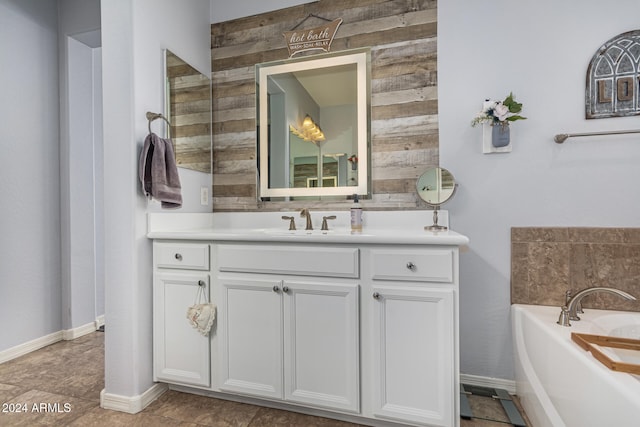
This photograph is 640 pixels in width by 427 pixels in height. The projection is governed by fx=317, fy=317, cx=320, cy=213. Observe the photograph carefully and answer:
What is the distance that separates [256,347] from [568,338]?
1375mm

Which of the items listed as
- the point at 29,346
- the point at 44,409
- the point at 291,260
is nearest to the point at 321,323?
the point at 291,260

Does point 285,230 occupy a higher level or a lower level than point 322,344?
higher

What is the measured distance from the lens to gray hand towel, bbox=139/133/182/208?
1.65 m

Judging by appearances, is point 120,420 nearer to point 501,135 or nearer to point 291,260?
point 291,260

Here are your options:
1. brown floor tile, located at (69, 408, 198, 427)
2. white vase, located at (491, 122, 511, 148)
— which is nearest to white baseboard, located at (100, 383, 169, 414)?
brown floor tile, located at (69, 408, 198, 427)

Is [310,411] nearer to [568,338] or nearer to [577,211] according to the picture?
[568,338]

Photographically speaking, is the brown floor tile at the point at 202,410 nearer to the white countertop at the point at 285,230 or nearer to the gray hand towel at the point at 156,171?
the white countertop at the point at 285,230

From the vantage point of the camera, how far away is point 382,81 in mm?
2016

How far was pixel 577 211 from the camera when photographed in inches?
68.1

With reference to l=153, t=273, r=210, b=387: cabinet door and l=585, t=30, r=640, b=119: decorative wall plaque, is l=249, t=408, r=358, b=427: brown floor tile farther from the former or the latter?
l=585, t=30, r=640, b=119: decorative wall plaque

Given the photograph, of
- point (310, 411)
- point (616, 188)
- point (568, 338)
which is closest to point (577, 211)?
point (616, 188)

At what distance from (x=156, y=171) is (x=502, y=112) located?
188cm

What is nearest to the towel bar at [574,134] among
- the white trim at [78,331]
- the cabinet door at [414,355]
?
the cabinet door at [414,355]

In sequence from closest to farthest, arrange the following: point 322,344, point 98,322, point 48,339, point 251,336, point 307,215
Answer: point 322,344, point 251,336, point 307,215, point 48,339, point 98,322
